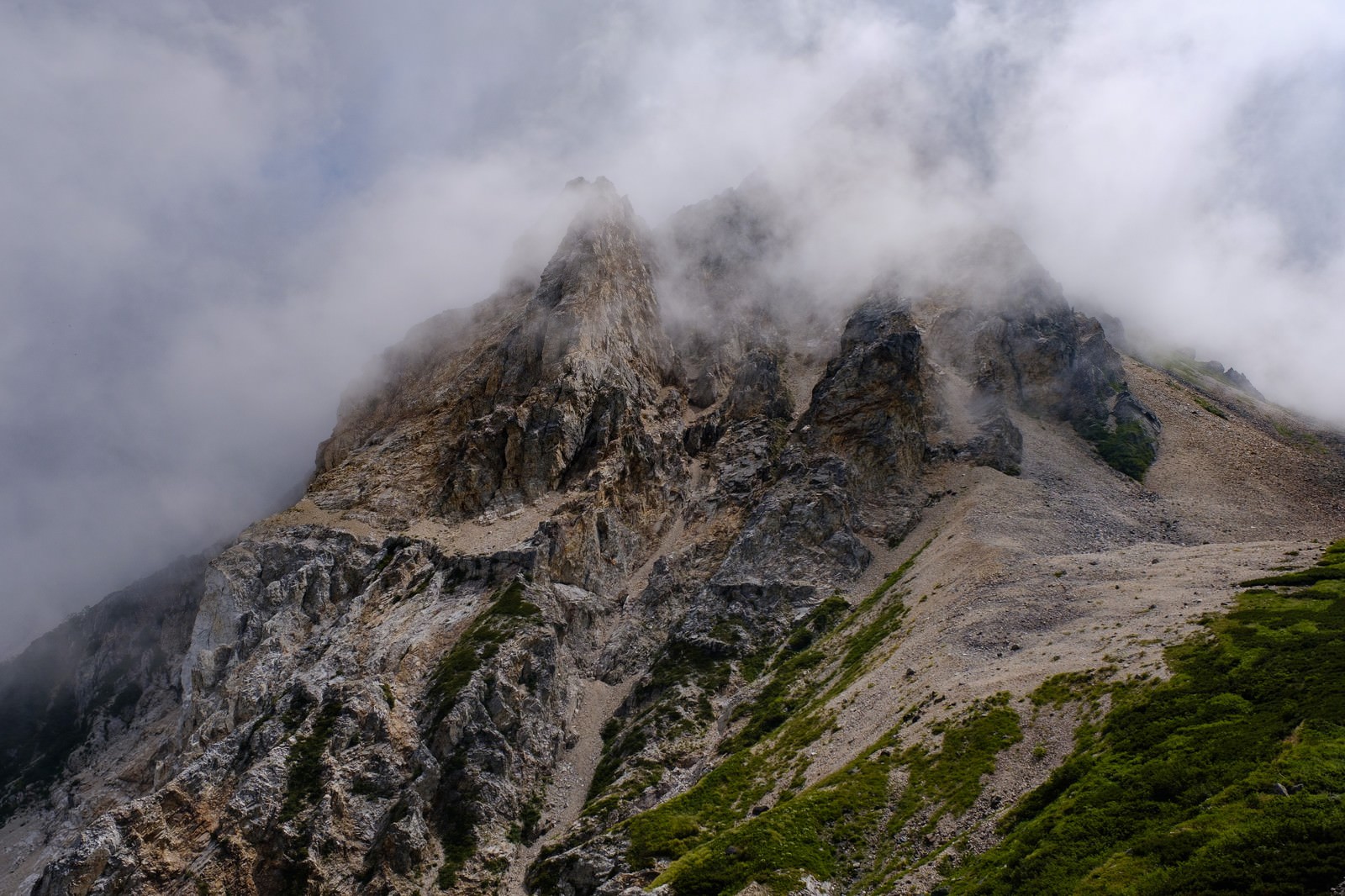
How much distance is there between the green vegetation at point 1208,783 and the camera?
99.4 ft

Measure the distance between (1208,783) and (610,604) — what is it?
95.1m

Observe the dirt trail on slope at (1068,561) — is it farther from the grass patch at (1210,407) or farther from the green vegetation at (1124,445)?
the grass patch at (1210,407)

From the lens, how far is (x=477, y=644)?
104812mm

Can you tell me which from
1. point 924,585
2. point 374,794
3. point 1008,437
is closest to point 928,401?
point 1008,437

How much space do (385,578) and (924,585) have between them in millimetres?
83338

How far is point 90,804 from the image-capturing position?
438 ft

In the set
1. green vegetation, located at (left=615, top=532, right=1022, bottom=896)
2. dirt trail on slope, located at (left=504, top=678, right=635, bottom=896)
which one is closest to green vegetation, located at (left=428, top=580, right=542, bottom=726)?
dirt trail on slope, located at (left=504, top=678, right=635, bottom=896)

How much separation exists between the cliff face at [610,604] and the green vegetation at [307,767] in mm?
334

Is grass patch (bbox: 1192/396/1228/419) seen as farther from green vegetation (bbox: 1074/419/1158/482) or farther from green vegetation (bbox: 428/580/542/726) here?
green vegetation (bbox: 428/580/542/726)

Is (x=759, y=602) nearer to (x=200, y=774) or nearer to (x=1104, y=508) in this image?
(x=1104, y=508)

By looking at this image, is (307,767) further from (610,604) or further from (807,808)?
(807,808)

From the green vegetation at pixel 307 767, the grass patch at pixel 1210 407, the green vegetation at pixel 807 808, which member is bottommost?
the grass patch at pixel 1210 407

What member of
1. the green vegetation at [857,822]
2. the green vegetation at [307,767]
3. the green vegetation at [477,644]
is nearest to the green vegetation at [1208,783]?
the green vegetation at [857,822]

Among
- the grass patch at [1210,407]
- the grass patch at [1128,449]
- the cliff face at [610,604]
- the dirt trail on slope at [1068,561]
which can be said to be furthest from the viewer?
the grass patch at [1210,407]
